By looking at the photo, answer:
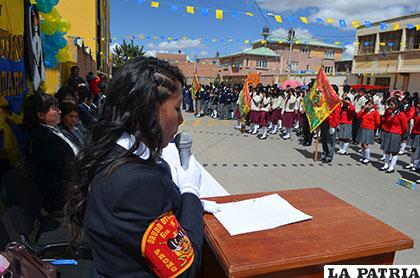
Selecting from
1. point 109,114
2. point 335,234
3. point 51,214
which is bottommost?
point 51,214

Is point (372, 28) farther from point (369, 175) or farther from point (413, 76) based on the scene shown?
point (369, 175)

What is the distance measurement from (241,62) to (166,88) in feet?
161

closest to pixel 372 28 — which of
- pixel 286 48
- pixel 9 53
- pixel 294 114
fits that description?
pixel 286 48

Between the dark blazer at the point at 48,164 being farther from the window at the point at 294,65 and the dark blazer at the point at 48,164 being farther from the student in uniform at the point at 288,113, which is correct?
the window at the point at 294,65

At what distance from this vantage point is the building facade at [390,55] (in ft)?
86.1

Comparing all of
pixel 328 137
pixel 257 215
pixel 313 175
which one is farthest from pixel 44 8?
pixel 328 137

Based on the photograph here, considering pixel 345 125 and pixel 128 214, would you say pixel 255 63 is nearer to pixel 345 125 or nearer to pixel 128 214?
pixel 345 125

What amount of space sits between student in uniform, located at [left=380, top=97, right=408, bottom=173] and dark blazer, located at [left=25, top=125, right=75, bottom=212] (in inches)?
271

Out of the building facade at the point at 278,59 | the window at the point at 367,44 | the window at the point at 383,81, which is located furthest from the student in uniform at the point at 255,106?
the building facade at the point at 278,59

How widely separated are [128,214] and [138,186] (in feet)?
0.30

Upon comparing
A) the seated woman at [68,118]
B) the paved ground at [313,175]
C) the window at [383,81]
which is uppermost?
the window at [383,81]

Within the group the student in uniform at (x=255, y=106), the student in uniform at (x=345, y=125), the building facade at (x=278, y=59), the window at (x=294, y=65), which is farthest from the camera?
the building facade at (x=278, y=59)

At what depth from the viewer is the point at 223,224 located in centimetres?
142

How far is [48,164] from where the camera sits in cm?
287
